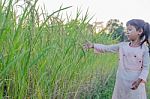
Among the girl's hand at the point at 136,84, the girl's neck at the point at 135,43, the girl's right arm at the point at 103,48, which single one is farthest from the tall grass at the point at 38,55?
the girl's neck at the point at 135,43

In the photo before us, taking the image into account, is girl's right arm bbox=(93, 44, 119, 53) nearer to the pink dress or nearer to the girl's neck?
the pink dress

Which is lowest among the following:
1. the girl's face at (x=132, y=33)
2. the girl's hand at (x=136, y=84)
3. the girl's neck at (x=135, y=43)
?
the girl's hand at (x=136, y=84)

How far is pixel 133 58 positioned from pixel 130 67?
10 cm

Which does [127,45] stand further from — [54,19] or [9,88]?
[9,88]

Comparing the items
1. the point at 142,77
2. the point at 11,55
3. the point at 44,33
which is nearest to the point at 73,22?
the point at 44,33

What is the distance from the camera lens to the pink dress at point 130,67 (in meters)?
3.95

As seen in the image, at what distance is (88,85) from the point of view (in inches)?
Result: 157

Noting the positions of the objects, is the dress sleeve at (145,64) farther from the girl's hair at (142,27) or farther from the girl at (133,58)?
the girl's hair at (142,27)

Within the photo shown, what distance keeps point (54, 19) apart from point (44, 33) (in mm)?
249

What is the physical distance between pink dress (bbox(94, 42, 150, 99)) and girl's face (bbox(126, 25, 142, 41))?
103 mm

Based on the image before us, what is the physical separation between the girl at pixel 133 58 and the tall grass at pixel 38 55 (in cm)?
47

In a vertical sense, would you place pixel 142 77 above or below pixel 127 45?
below

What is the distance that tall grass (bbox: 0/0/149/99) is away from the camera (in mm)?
1839

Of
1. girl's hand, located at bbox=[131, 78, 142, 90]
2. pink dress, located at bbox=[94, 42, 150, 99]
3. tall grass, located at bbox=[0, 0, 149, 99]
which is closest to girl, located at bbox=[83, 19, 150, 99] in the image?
pink dress, located at bbox=[94, 42, 150, 99]
